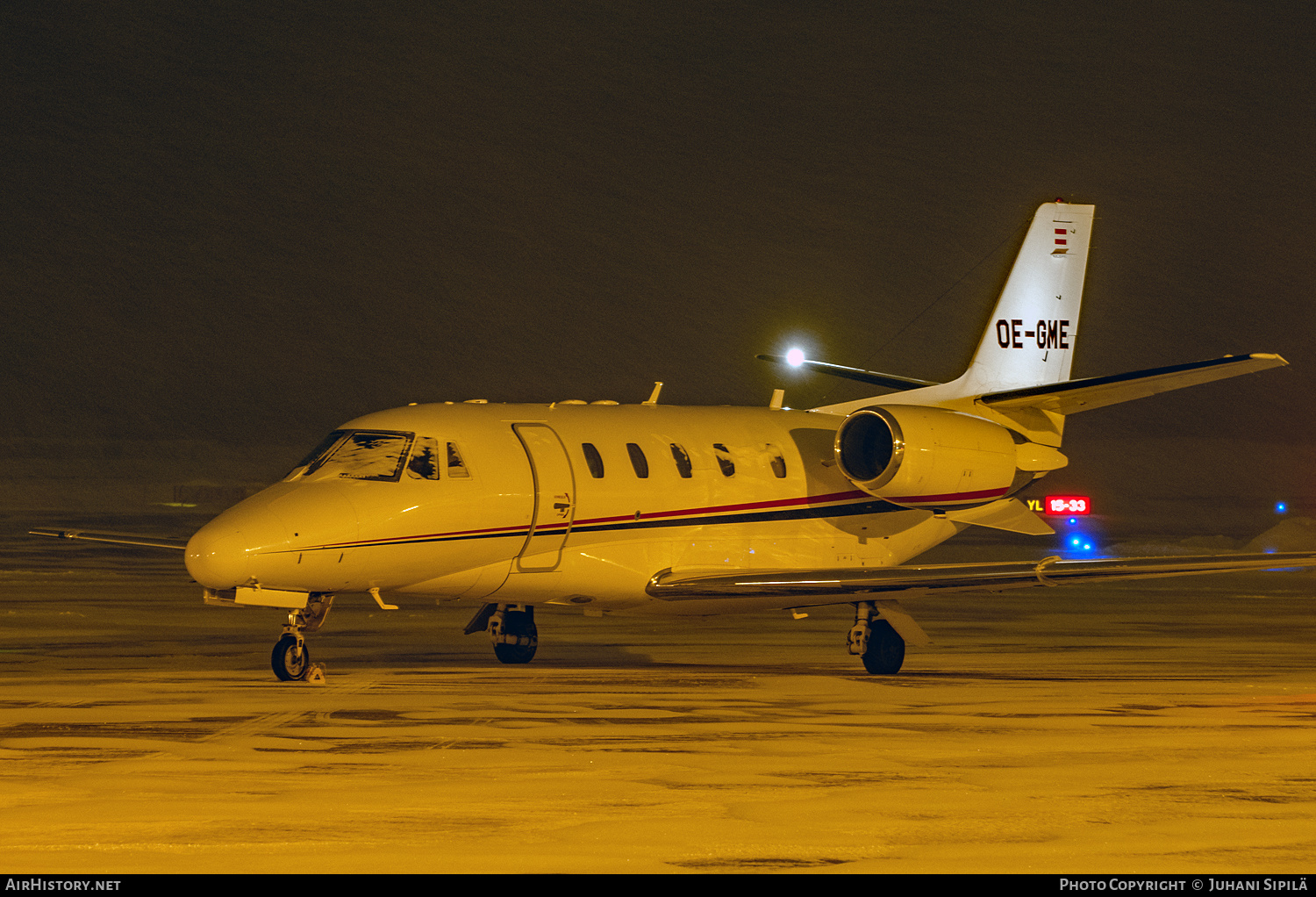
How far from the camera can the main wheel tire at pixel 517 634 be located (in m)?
20.4

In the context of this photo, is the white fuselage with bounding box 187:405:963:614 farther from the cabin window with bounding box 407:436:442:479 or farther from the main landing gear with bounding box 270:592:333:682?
the main landing gear with bounding box 270:592:333:682

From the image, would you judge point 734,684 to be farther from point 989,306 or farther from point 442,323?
point 442,323

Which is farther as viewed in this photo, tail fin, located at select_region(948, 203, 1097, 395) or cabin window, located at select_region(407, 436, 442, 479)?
tail fin, located at select_region(948, 203, 1097, 395)

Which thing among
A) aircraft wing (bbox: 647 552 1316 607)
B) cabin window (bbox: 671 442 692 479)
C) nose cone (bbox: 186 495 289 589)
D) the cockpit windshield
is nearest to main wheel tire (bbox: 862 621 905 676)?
aircraft wing (bbox: 647 552 1316 607)

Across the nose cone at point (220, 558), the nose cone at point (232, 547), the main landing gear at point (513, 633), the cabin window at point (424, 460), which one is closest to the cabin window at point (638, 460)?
the main landing gear at point (513, 633)

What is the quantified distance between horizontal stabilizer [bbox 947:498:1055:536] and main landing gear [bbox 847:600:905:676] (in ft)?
8.25

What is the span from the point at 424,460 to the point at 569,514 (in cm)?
175

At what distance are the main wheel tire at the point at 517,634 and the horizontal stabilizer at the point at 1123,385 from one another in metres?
6.46

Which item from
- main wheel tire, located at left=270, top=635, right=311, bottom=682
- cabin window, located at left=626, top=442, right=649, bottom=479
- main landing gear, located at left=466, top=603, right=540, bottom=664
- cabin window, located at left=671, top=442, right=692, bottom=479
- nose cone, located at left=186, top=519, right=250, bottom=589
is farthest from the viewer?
main landing gear, located at left=466, top=603, right=540, bottom=664

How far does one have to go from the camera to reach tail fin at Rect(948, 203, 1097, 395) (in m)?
24.1

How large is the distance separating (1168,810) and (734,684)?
7682mm

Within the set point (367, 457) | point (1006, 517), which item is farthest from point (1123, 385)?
point (367, 457)

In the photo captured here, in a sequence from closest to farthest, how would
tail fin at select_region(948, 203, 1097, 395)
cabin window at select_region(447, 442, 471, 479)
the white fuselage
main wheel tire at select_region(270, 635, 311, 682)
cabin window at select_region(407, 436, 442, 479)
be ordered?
1. the white fuselage
2. main wheel tire at select_region(270, 635, 311, 682)
3. cabin window at select_region(407, 436, 442, 479)
4. cabin window at select_region(447, 442, 471, 479)
5. tail fin at select_region(948, 203, 1097, 395)

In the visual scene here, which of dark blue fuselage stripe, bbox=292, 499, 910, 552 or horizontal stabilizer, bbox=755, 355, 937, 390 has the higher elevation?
horizontal stabilizer, bbox=755, 355, 937, 390
